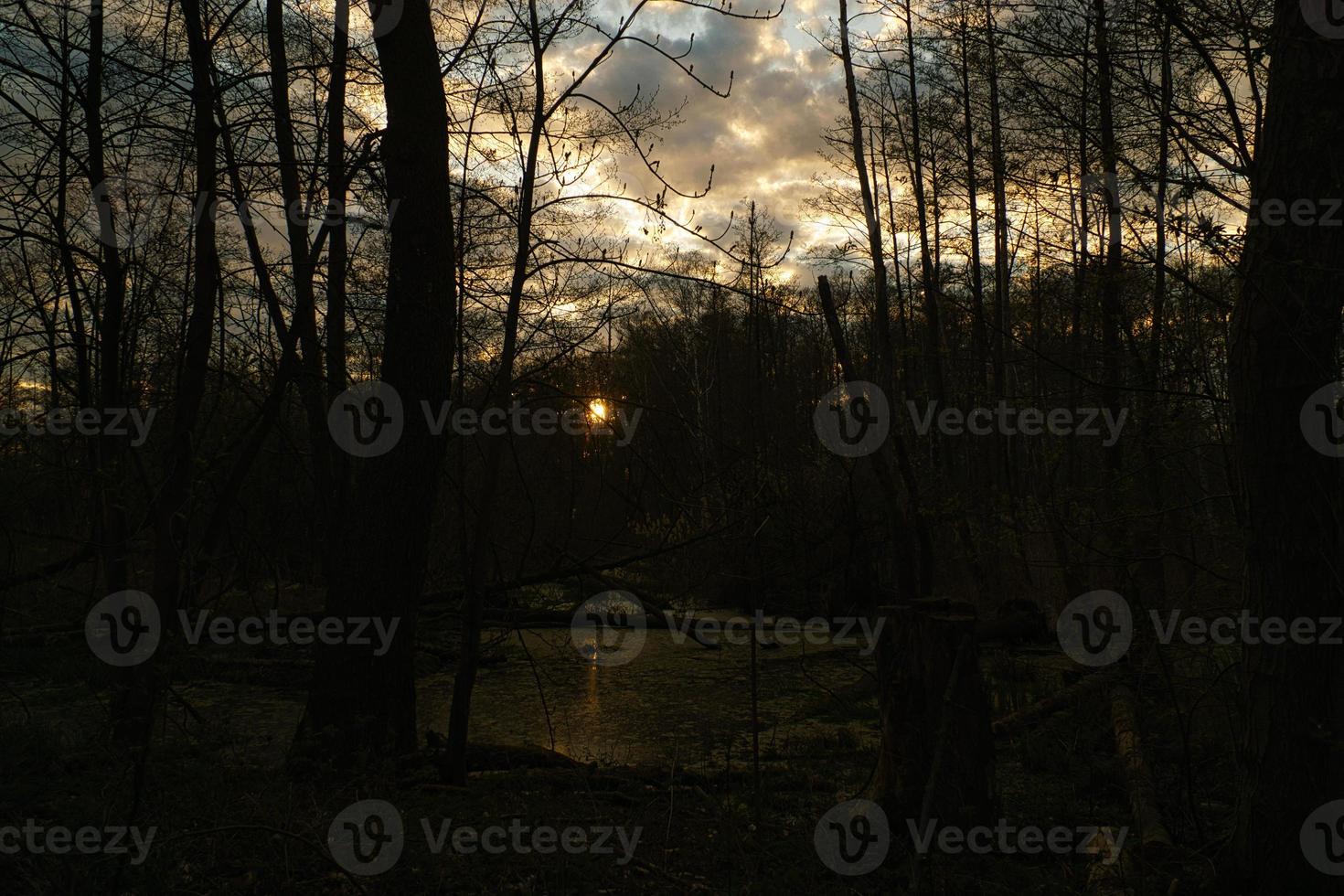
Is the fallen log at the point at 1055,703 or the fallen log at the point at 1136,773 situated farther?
the fallen log at the point at 1055,703

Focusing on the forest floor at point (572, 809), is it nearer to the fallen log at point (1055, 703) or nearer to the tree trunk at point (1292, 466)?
the fallen log at point (1055, 703)

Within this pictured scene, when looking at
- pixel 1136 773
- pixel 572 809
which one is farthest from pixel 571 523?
pixel 1136 773

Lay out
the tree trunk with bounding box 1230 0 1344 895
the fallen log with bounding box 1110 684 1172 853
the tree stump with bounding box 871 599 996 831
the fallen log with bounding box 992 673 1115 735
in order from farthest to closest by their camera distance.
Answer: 1. the fallen log with bounding box 992 673 1115 735
2. the tree stump with bounding box 871 599 996 831
3. the fallen log with bounding box 1110 684 1172 853
4. the tree trunk with bounding box 1230 0 1344 895

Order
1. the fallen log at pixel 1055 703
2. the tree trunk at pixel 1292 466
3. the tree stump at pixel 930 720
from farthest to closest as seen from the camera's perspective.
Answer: the fallen log at pixel 1055 703, the tree stump at pixel 930 720, the tree trunk at pixel 1292 466

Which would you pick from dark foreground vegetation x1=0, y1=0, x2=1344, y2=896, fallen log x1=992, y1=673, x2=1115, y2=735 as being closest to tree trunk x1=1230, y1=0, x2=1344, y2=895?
dark foreground vegetation x1=0, y1=0, x2=1344, y2=896

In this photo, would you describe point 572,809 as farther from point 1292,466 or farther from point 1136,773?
point 1292,466

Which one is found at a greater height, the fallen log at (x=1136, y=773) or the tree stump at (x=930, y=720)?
the tree stump at (x=930, y=720)

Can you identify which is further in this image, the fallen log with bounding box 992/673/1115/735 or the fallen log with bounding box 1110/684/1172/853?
the fallen log with bounding box 992/673/1115/735

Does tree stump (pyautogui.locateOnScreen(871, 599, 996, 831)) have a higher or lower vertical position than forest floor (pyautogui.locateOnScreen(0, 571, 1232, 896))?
higher

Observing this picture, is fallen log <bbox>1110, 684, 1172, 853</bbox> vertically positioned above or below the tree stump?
below

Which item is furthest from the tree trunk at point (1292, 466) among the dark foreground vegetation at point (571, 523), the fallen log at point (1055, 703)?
the fallen log at point (1055, 703)

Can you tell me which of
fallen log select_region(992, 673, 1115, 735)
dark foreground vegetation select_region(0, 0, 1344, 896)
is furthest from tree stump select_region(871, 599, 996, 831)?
fallen log select_region(992, 673, 1115, 735)

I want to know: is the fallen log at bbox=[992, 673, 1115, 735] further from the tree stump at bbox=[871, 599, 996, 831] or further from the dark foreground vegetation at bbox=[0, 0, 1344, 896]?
the tree stump at bbox=[871, 599, 996, 831]

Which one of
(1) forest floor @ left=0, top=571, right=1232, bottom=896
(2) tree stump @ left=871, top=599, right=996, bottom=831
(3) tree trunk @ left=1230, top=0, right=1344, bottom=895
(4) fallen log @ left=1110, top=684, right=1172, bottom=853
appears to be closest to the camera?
(3) tree trunk @ left=1230, top=0, right=1344, bottom=895
